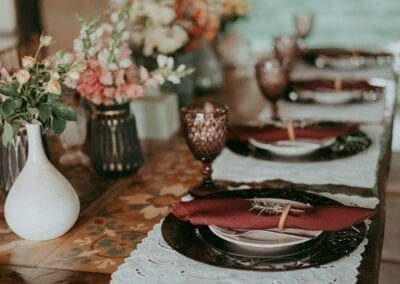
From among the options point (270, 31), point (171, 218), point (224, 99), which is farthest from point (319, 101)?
point (270, 31)

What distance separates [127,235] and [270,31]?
2.75 m

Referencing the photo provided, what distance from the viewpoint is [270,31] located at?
3.72 m

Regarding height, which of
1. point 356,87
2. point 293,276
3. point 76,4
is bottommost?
point 293,276

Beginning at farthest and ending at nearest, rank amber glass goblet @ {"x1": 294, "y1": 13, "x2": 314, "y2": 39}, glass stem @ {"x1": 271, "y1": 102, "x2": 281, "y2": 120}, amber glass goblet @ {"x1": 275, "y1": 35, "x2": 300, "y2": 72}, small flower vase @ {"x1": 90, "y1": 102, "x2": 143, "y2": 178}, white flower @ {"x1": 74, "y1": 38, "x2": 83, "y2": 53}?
amber glass goblet @ {"x1": 294, "y1": 13, "x2": 314, "y2": 39} → amber glass goblet @ {"x1": 275, "y1": 35, "x2": 300, "y2": 72} → glass stem @ {"x1": 271, "y1": 102, "x2": 281, "y2": 120} → small flower vase @ {"x1": 90, "y1": 102, "x2": 143, "y2": 178} → white flower @ {"x1": 74, "y1": 38, "x2": 83, "y2": 53}

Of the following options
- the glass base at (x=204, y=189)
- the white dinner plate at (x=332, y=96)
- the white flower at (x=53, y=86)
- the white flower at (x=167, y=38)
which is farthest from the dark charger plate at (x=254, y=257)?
the white dinner plate at (x=332, y=96)

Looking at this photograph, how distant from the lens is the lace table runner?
94 cm

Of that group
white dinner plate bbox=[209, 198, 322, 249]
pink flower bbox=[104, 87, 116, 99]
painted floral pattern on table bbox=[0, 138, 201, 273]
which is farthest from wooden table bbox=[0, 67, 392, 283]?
pink flower bbox=[104, 87, 116, 99]

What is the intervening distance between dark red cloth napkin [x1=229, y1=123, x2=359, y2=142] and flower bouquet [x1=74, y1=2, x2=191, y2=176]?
0.89 ft

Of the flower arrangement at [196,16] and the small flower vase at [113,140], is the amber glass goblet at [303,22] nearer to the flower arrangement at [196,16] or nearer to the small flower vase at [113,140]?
the flower arrangement at [196,16]

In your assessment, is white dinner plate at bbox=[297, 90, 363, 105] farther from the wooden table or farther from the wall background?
the wall background

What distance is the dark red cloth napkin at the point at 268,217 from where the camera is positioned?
1027mm

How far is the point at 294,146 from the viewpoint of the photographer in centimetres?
152

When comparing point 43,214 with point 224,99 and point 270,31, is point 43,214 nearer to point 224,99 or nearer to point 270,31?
point 224,99

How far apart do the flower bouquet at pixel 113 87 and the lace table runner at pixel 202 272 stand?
42 cm
